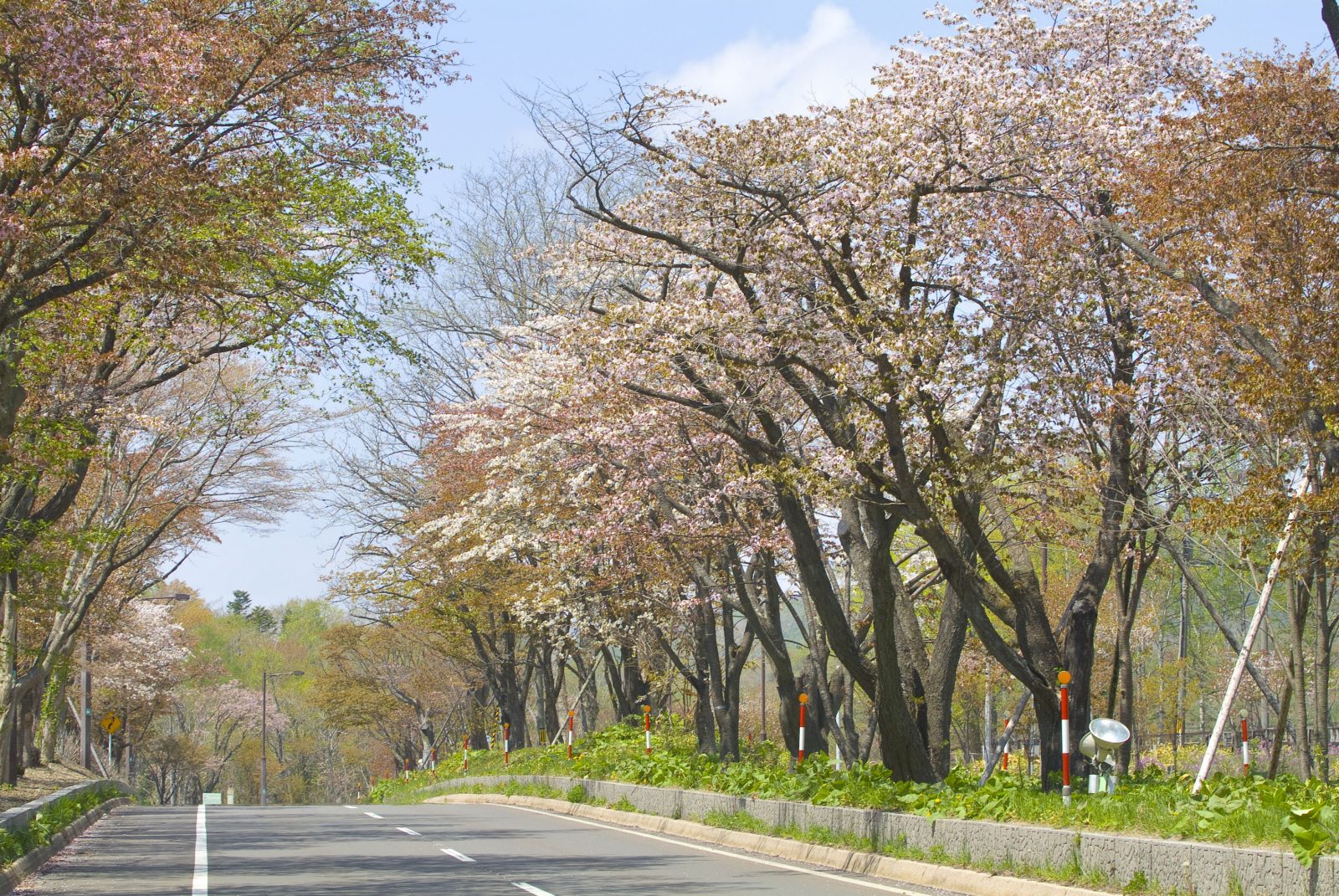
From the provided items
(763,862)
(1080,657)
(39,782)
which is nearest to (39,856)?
(763,862)

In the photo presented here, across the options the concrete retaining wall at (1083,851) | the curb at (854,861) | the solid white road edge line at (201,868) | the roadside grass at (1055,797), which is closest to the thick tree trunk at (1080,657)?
the roadside grass at (1055,797)

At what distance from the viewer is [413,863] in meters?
14.5

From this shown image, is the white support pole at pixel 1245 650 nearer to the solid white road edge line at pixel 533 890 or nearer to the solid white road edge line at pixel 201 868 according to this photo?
the solid white road edge line at pixel 533 890

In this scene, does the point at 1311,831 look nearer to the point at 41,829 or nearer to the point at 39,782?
the point at 41,829

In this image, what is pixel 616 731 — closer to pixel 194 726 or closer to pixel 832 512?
pixel 832 512

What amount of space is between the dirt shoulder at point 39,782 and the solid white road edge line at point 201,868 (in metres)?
3.66

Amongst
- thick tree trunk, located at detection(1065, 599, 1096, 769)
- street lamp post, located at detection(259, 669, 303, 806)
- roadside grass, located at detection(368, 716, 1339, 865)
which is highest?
thick tree trunk, located at detection(1065, 599, 1096, 769)

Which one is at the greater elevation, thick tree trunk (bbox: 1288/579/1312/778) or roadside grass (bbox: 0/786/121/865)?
thick tree trunk (bbox: 1288/579/1312/778)

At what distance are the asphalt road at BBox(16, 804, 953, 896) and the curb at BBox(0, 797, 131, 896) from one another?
15 centimetres

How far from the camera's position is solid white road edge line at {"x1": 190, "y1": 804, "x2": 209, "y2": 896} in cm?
1198

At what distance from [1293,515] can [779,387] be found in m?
7.44

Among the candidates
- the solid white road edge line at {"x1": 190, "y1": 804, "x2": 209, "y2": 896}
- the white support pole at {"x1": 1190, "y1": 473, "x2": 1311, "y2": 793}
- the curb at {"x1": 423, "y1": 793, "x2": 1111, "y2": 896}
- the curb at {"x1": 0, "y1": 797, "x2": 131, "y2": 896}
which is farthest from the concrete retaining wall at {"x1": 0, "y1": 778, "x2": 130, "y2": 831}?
the white support pole at {"x1": 1190, "y1": 473, "x2": 1311, "y2": 793}

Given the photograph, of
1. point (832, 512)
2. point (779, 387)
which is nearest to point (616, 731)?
point (832, 512)

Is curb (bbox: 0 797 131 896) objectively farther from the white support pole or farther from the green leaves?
the white support pole
